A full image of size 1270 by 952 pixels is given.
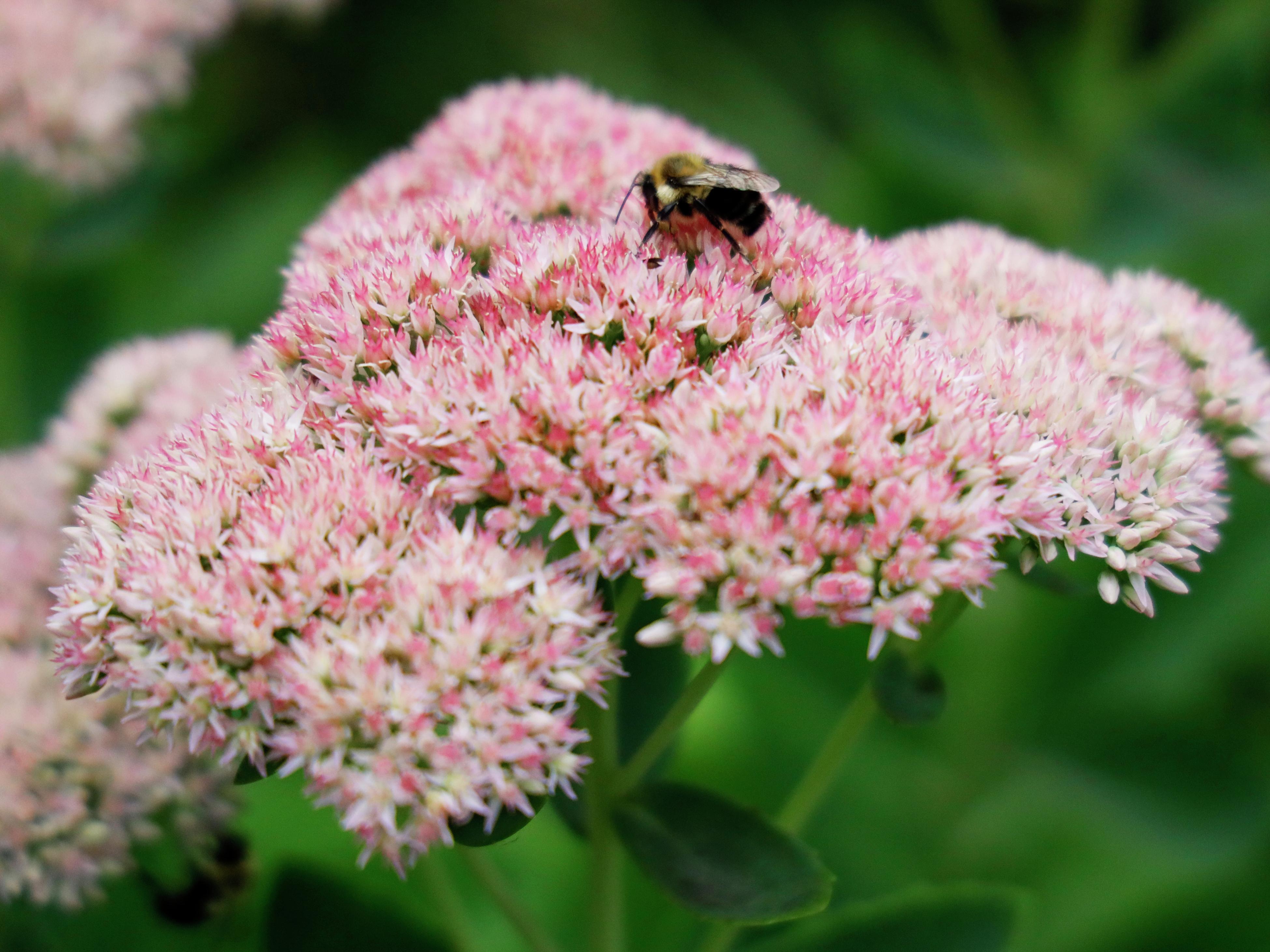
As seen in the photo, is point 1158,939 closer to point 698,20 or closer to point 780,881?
point 780,881

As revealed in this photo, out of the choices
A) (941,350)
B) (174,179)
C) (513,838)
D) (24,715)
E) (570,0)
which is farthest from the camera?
(570,0)

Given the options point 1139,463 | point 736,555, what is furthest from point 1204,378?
point 736,555

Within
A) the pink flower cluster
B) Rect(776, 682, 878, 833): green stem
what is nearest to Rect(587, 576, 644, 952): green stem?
Rect(776, 682, 878, 833): green stem

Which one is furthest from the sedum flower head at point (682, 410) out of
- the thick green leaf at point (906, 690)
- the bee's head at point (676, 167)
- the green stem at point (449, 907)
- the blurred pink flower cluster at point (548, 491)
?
the green stem at point (449, 907)

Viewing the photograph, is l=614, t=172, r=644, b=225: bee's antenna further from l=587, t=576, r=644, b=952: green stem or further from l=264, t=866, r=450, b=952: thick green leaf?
l=264, t=866, r=450, b=952: thick green leaf

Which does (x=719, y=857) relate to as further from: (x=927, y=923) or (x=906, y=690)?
(x=927, y=923)

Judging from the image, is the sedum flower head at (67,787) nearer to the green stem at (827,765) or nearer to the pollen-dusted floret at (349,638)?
the pollen-dusted floret at (349,638)
